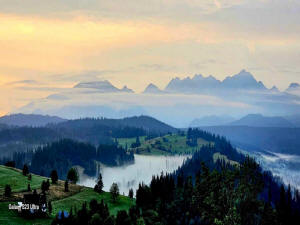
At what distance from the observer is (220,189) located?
137 meters

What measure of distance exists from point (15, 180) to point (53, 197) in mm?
21798

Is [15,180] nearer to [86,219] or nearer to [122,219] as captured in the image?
[86,219]

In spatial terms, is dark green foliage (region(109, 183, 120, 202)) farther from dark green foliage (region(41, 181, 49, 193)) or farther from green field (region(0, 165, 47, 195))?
green field (region(0, 165, 47, 195))

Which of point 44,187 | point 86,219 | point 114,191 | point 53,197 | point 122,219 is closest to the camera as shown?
point 86,219

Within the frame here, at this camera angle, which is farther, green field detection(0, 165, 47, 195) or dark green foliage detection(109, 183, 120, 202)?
dark green foliage detection(109, 183, 120, 202)

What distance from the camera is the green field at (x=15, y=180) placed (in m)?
150

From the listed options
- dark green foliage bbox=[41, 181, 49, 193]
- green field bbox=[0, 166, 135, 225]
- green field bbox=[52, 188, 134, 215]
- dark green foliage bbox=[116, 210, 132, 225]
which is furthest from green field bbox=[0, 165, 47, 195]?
dark green foliage bbox=[116, 210, 132, 225]

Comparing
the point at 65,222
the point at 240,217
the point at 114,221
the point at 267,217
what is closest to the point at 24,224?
the point at 65,222

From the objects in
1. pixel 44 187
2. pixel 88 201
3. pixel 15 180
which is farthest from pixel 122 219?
pixel 15 180

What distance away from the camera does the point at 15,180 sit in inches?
6309

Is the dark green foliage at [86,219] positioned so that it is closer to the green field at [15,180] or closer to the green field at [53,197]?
the green field at [53,197]

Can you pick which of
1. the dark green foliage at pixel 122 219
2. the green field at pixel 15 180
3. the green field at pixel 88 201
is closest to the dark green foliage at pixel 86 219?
the dark green foliage at pixel 122 219

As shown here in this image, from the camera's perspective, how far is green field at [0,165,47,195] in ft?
490

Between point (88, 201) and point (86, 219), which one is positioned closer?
point (86, 219)
